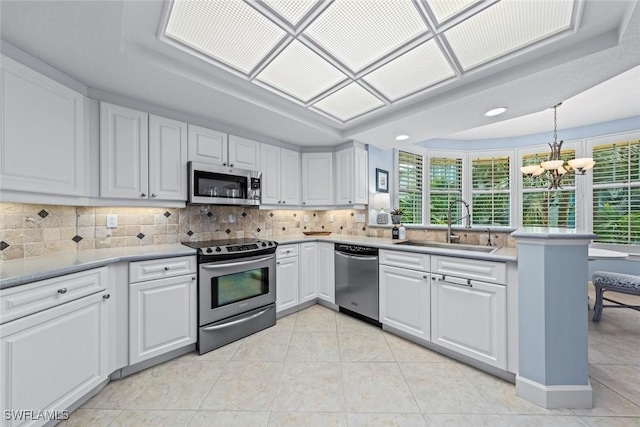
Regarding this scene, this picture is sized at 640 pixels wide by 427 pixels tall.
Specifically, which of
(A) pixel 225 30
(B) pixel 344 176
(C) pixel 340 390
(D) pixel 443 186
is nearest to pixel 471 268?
(C) pixel 340 390

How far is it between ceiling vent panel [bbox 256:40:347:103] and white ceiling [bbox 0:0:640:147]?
0.60ft

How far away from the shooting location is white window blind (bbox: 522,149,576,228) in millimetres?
4305

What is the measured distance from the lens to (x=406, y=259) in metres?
2.40

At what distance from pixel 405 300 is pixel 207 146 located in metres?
2.62

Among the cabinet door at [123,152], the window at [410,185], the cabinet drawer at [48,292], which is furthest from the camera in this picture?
the window at [410,185]

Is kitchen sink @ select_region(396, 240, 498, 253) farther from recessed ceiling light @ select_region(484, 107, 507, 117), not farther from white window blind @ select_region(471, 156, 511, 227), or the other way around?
white window blind @ select_region(471, 156, 511, 227)

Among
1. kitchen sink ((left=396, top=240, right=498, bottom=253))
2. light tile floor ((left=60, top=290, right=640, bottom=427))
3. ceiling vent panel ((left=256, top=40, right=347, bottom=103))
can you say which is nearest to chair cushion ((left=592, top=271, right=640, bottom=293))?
light tile floor ((left=60, top=290, right=640, bottom=427))

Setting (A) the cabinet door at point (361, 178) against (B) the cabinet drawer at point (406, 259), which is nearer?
(B) the cabinet drawer at point (406, 259)

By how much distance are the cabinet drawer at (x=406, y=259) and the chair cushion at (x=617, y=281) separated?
226 cm

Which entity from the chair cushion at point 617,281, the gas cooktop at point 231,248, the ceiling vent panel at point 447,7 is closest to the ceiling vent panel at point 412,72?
the ceiling vent panel at point 447,7

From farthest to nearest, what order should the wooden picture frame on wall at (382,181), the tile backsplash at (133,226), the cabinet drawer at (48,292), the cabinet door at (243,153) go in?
the wooden picture frame on wall at (382,181) < the cabinet door at (243,153) < the tile backsplash at (133,226) < the cabinet drawer at (48,292)

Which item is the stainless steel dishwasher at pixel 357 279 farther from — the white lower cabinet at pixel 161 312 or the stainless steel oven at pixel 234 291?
the white lower cabinet at pixel 161 312

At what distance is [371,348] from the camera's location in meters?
2.29

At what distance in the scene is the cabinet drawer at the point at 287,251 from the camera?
2896 mm
